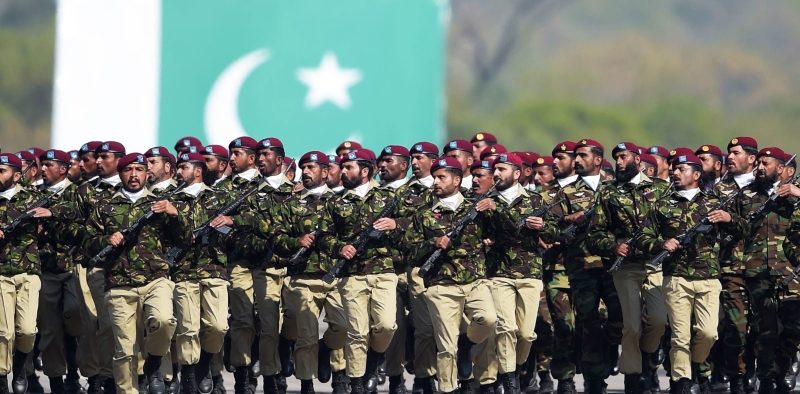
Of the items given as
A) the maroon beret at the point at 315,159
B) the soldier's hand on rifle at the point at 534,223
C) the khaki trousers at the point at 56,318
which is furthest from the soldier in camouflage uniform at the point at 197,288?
the soldier's hand on rifle at the point at 534,223

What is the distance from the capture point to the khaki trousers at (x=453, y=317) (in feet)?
46.8

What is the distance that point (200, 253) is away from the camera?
48.9ft

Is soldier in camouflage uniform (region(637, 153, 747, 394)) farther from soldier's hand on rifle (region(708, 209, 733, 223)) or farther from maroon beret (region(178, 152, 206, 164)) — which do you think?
maroon beret (region(178, 152, 206, 164))

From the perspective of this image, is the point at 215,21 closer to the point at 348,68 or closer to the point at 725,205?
the point at 348,68

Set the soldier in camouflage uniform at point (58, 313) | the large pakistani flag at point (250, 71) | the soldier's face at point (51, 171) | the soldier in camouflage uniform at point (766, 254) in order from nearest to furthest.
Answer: the soldier in camouflage uniform at point (766, 254), the soldier in camouflage uniform at point (58, 313), the soldier's face at point (51, 171), the large pakistani flag at point (250, 71)

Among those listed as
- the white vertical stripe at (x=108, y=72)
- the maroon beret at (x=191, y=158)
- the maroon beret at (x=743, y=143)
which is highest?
the white vertical stripe at (x=108, y=72)

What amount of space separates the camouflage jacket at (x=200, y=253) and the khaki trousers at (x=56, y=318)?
4.24ft

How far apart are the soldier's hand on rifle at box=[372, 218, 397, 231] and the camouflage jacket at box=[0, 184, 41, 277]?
2.68 meters

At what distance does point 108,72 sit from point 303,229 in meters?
7.21

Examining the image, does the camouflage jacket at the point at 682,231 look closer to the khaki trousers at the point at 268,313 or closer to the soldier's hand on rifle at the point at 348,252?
the soldier's hand on rifle at the point at 348,252

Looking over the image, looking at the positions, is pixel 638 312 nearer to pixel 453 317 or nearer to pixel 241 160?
pixel 453 317

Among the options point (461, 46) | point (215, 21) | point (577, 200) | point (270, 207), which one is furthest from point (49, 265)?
point (461, 46)

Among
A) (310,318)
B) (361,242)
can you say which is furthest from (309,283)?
(361,242)

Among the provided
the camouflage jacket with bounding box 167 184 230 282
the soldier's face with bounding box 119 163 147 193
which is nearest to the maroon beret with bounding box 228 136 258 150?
the camouflage jacket with bounding box 167 184 230 282
